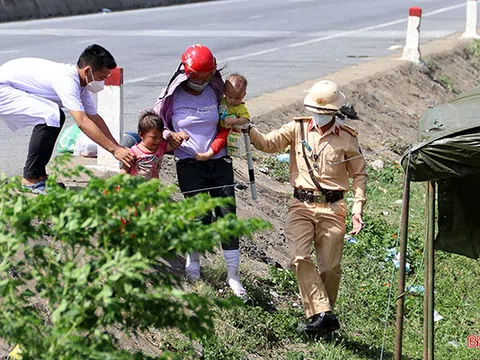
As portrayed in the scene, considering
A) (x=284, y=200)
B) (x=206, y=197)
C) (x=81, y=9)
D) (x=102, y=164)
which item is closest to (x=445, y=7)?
(x=81, y=9)

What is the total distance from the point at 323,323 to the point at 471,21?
15231mm

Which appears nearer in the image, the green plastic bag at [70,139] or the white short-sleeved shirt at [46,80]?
the white short-sleeved shirt at [46,80]

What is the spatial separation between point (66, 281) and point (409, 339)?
4874 mm

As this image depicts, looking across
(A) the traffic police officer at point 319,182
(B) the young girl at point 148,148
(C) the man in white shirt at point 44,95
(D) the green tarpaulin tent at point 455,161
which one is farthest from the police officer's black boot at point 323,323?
(C) the man in white shirt at point 44,95

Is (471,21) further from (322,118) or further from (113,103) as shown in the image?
(322,118)

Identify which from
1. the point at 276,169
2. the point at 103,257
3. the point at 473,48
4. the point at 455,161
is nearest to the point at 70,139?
the point at 276,169

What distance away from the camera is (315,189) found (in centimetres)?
642

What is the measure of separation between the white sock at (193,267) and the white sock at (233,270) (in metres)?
0.22

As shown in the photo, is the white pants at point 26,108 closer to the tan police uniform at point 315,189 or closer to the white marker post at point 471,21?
the tan police uniform at point 315,189

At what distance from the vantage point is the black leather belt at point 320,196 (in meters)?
6.43

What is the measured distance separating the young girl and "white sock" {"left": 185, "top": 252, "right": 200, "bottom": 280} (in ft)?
2.45

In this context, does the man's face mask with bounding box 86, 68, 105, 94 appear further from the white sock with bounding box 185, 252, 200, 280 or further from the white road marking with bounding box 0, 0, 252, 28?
the white road marking with bounding box 0, 0, 252, 28

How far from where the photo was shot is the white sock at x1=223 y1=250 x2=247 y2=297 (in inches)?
257

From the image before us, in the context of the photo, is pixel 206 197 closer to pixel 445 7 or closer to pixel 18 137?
pixel 18 137
